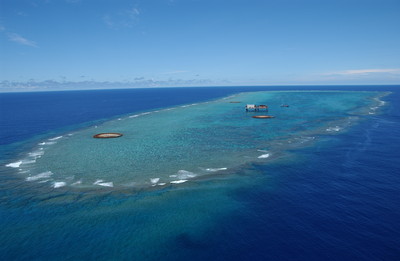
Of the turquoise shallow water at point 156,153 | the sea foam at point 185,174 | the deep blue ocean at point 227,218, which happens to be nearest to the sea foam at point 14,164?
the turquoise shallow water at point 156,153

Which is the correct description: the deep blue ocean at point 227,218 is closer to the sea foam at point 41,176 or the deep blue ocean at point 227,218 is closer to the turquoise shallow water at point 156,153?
the sea foam at point 41,176

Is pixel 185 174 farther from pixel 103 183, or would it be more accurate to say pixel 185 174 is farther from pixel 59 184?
pixel 59 184

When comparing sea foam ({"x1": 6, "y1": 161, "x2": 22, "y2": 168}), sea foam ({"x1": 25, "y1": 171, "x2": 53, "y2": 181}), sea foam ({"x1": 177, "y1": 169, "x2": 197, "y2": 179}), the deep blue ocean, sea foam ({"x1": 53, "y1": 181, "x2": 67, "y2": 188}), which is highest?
sea foam ({"x1": 6, "y1": 161, "x2": 22, "y2": 168})

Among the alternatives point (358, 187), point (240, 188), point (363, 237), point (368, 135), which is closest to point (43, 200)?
point (240, 188)

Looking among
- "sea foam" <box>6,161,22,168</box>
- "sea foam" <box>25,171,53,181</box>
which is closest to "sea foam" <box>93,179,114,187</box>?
"sea foam" <box>25,171,53,181</box>

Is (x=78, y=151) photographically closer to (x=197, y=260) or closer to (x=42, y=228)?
(x=42, y=228)

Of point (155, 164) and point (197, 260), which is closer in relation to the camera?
point (197, 260)

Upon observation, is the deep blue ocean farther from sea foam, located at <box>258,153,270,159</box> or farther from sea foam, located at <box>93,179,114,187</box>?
sea foam, located at <box>258,153,270,159</box>

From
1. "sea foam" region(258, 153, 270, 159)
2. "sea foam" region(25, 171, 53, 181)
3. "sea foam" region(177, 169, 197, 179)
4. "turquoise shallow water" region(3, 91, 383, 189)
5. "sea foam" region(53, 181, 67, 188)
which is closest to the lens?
"sea foam" region(53, 181, 67, 188)
